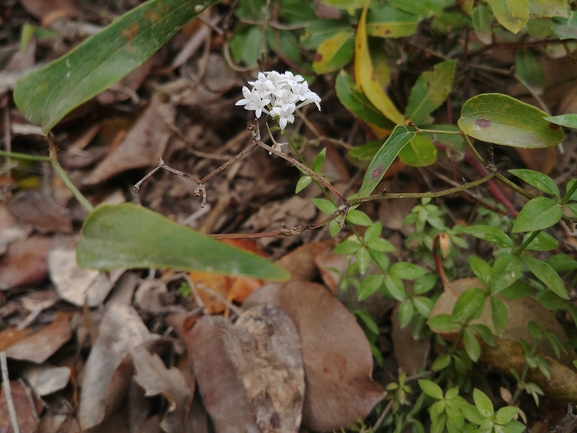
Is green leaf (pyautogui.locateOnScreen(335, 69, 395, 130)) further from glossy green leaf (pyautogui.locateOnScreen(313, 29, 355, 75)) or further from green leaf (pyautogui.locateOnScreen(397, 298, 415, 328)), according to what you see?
green leaf (pyautogui.locateOnScreen(397, 298, 415, 328))

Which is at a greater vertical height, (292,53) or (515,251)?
(292,53)

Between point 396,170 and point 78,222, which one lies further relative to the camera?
point 78,222

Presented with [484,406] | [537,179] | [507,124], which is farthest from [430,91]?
[484,406]

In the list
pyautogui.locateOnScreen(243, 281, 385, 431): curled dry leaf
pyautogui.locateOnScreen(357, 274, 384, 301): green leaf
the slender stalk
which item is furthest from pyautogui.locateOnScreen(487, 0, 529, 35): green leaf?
the slender stalk

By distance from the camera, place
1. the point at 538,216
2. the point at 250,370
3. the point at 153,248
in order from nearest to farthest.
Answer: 1. the point at 153,248
2. the point at 538,216
3. the point at 250,370

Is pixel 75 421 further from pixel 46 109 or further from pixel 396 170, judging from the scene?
pixel 396 170

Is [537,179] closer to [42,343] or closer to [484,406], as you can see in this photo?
[484,406]

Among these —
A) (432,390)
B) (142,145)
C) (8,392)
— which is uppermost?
(142,145)

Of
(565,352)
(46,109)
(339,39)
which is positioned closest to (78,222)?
(46,109)
